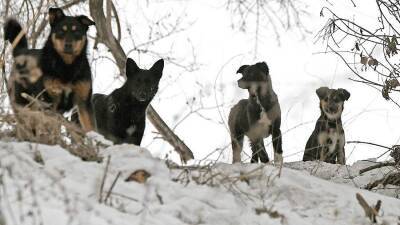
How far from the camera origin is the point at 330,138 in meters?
12.4

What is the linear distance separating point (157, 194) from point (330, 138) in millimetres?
7584

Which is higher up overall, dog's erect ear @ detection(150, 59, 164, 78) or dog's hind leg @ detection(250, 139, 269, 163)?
dog's erect ear @ detection(150, 59, 164, 78)

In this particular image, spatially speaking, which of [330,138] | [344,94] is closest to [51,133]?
[330,138]

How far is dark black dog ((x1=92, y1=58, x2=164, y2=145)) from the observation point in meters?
9.99

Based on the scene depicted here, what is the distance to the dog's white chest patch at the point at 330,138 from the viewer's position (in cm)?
1213

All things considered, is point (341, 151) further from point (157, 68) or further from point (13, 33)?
point (13, 33)

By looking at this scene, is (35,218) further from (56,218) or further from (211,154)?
(211,154)

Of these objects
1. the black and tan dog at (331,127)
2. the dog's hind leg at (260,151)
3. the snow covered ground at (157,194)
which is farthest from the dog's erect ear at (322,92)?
the snow covered ground at (157,194)

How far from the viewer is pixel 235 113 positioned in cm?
→ 1355

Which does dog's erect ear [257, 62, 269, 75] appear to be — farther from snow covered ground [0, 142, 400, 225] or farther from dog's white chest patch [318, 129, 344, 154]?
snow covered ground [0, 142, 400, 225]

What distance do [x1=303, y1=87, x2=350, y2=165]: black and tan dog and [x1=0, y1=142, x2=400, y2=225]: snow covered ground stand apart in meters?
5.76

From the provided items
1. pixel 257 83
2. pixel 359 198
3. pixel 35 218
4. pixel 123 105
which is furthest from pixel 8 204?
pixel 257 83

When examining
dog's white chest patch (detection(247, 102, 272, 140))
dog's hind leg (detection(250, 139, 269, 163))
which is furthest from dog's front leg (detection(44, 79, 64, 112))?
dog's white chest patch (detection(247, 102, 272, 140))

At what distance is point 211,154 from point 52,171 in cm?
139
